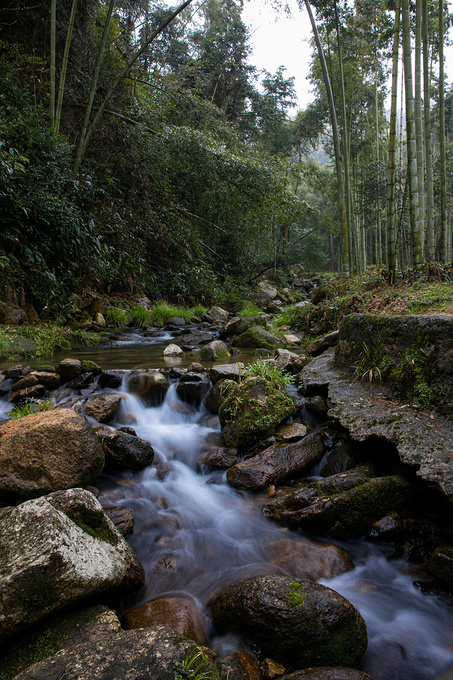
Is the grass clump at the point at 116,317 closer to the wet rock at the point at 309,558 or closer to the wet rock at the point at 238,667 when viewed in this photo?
the wet rock at the point at 309,558

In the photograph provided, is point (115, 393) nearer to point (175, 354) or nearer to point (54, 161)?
point (175, 354)

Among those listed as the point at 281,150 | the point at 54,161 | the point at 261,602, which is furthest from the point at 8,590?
the point at 281,150

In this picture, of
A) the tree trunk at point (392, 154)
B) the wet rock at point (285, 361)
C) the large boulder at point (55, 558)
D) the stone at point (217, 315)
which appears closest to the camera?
the large boulder at point (55, 558)

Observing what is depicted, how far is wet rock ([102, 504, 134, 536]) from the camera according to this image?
293 cm

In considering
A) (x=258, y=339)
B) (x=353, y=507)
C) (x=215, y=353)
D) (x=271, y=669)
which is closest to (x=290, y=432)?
(x=353, y=507)

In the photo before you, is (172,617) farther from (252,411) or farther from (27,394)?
(27,394)

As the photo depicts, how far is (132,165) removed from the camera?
1137 cm

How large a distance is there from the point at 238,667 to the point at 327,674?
1.43 feet

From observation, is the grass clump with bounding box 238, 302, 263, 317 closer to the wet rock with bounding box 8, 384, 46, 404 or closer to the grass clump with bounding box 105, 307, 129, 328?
the grass clump with bounding box 105, 307, 129, 328

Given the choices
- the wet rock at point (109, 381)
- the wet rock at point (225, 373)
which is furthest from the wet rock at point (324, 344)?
the wet rock at point (109, 381)

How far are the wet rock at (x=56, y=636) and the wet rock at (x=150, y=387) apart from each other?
11.1 ft

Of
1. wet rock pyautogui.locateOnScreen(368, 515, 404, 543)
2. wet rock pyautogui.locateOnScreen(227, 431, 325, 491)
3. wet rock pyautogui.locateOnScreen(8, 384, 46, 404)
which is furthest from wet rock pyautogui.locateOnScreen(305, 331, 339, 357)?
wet rock pyautogui.locateOnScreen(8, 384, 46, 404)

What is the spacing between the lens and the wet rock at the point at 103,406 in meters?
4.56

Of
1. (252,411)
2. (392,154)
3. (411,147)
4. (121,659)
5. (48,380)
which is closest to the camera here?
(121,659)
